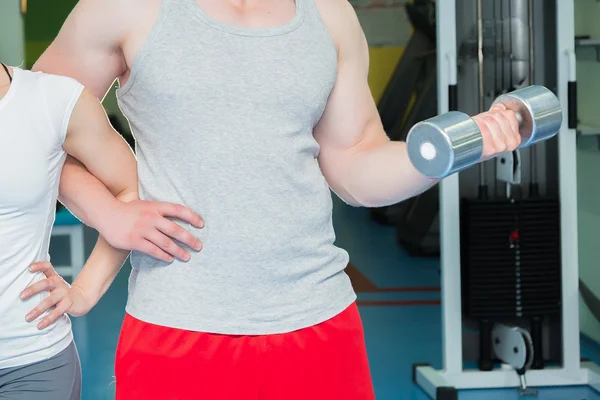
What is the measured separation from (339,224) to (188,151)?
23.7ft

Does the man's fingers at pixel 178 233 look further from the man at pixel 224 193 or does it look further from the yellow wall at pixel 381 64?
the yellow wall at pixel 381 64

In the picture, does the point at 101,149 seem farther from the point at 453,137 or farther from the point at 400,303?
the point at 400,303

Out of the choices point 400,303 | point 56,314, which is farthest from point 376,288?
point 56,314

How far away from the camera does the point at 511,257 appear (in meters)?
3.55

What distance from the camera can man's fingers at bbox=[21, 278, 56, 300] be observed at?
3.97 feet

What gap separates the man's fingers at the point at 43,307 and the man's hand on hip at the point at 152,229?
0.12 meters

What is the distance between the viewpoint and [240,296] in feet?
3.85

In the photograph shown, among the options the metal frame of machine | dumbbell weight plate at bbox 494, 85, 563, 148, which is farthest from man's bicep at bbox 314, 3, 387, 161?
the metal frame of machine

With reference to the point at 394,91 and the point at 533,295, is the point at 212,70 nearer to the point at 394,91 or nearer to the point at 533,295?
the point at 533,295

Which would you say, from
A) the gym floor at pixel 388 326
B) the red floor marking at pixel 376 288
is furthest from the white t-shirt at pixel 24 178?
the red floor marking at pixel 376 288

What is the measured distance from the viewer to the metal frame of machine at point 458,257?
3.38 metres

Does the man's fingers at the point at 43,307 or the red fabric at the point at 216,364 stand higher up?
the man's fingers at the point at 43,307

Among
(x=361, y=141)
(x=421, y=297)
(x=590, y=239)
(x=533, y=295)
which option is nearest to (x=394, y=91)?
(x=421, y=297)

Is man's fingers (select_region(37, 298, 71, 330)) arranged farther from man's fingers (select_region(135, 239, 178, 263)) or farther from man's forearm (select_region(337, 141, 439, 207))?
man's forearm (select_region(337, 141, 439, 207))
